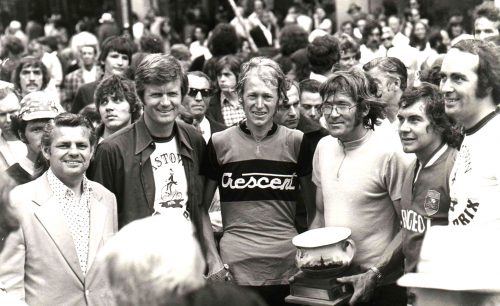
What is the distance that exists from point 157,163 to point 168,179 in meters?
0.11

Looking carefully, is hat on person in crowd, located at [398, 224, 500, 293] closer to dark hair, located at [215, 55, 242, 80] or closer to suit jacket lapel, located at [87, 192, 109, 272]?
suit jacket lapel, located at [87, 192, 109, 272]

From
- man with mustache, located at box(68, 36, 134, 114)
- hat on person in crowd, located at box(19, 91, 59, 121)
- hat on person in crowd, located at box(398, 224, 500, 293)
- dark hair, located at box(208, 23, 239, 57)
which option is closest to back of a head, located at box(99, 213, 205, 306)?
hat on person in crowd, located at box(398, 224, 500, 293)

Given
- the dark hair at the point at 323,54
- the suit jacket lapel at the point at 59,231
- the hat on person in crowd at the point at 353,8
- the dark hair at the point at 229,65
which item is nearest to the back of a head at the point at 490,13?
the dark hair at the point at 323,54

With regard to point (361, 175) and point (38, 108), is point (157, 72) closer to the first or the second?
point (38, 108)

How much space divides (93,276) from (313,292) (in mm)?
1165

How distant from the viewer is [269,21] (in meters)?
18.7

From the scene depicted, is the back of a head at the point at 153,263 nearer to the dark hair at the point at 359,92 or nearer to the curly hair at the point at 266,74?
the dark hair at the point at 359,92

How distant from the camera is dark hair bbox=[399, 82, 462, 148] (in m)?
4.66

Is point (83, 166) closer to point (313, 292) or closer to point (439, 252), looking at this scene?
point (313, 292)

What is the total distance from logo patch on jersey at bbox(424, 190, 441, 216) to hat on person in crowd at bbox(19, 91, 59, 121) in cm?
268

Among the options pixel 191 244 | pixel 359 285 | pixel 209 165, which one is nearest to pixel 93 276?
pixel 209 165

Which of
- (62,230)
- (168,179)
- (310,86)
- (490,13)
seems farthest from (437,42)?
(62,230)

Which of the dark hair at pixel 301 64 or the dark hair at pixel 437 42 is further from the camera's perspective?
the dark hair at pixel 437 42

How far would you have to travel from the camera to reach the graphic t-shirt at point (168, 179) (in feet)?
16.9
